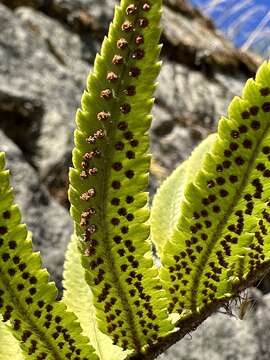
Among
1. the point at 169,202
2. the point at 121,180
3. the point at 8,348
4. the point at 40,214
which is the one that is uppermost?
the point at 121,180

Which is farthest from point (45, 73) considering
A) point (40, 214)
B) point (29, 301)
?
point (29, 301)

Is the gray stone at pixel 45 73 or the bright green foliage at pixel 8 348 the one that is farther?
the gray stone at pixel 45 73

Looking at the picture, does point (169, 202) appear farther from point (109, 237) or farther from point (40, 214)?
point (40, 214)

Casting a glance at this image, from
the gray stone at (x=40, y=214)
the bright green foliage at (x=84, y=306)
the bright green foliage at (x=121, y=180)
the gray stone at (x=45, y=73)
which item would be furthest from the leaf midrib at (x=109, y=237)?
the gray stone at (x=45, y=73)

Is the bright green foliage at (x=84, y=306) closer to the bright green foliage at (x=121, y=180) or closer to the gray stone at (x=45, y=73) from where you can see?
Result: the bright green foliage at (x=121, y=180)

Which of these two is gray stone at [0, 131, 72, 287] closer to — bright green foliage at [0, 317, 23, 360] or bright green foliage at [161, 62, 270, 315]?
bright green foliage at [0, 317, 23, 360]

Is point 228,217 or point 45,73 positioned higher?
point 228,217

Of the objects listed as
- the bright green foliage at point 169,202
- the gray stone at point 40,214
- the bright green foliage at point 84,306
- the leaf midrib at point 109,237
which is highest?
the leaf midrib at point 109,237
